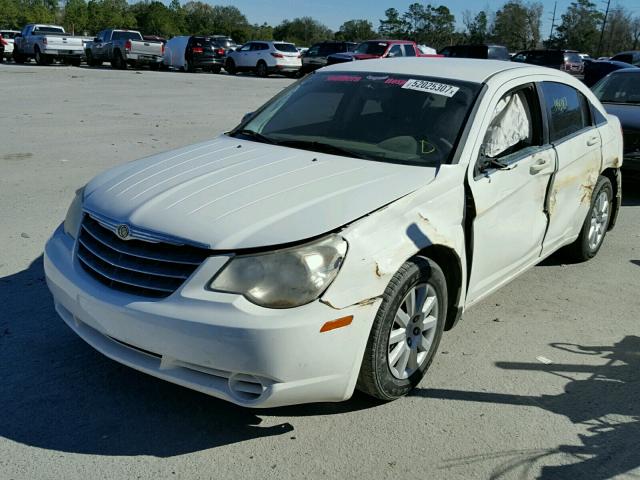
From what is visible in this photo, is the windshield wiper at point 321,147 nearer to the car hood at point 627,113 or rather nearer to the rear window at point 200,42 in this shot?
the car hood at point 627,113

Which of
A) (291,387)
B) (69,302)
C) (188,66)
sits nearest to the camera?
(291,387)

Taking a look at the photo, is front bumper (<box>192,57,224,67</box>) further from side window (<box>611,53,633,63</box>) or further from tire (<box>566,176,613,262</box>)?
tire (<box>566,176,613,262</box>)

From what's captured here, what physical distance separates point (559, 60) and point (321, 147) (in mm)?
29317

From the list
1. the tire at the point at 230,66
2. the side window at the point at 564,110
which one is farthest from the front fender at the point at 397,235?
the tire at the point at 230,66

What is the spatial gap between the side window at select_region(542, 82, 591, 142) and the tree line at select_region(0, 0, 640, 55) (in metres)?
78.5

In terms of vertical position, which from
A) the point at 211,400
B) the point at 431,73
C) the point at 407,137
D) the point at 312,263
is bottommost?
the point at 211,400

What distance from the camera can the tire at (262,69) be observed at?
32109 mm

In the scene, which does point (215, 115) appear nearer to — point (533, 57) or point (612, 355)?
point (612, 355)

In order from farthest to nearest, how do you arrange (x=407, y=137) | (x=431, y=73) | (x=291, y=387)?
1. (x=431, y=73)
2. (x=407, y=137)
3. (x=291, y=387)

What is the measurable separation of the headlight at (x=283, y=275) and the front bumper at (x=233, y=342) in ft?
0.13

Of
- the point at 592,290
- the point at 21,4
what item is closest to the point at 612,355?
the point at 592,290

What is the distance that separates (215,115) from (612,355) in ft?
37.5

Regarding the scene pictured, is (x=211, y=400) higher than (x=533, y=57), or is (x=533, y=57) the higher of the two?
(x=533, y=57)

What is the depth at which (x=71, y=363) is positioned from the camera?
371cm
